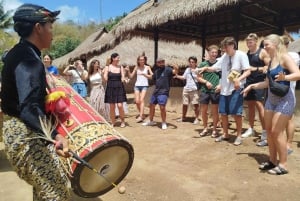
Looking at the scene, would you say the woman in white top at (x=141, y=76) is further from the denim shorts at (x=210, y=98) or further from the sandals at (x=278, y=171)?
the sandals at (x=278, y=171)

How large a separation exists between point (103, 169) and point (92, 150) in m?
0.26

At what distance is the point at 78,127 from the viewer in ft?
9.22

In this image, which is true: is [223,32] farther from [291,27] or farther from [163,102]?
[163,102]

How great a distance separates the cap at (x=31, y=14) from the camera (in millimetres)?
2291

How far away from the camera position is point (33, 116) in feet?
7.01

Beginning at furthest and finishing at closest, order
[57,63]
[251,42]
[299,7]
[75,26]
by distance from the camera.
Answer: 1. [75,26]
2. [57,63]
3. [299,7]
4. [251,42]

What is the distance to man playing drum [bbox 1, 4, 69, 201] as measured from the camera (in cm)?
219

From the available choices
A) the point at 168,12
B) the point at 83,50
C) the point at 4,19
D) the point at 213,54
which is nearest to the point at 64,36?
the point at 4,19

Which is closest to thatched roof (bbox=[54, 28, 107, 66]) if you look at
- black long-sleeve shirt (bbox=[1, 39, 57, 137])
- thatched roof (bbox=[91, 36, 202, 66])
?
thatched roof (bbox=[91, 36, 202, 66])

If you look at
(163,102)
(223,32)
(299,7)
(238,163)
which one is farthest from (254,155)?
(223,32)

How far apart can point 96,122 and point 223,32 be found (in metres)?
10.4

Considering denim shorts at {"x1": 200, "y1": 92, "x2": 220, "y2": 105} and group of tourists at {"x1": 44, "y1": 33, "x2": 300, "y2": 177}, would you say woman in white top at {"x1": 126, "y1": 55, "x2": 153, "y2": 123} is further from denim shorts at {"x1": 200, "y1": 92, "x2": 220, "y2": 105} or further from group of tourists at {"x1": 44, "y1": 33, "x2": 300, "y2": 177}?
denim shorts at {"x1": 200, "y1": 92, "x2": 220, "y2": 105}

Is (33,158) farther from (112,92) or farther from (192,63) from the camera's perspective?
(192,63)

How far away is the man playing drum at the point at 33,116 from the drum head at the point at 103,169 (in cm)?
25
